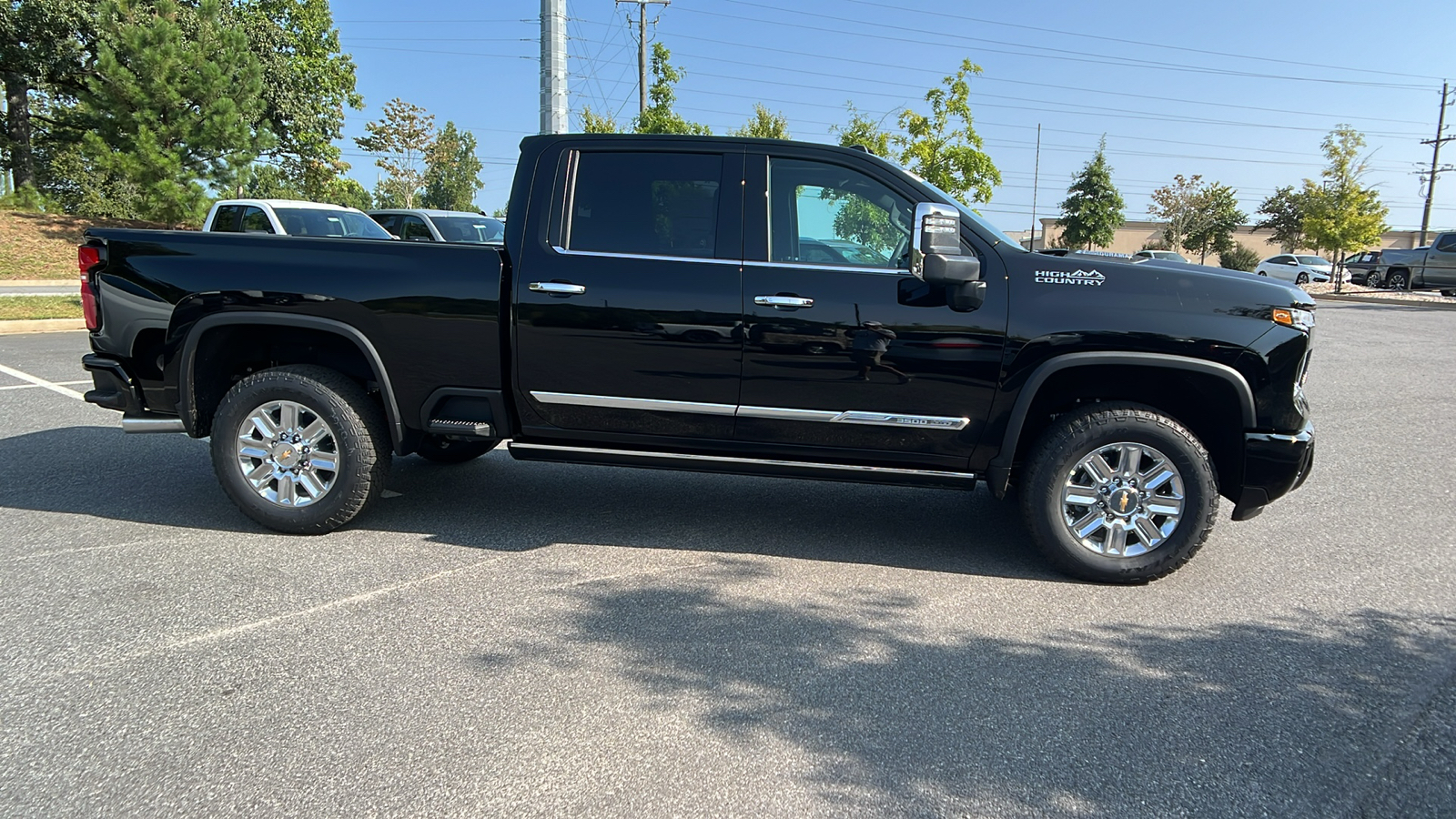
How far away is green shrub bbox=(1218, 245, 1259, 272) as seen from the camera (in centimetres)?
4912

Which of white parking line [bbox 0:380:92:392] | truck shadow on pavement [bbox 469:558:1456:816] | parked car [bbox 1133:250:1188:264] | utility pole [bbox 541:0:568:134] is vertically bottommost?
truck shadow on pavement [bbox 469:558:1456:816]

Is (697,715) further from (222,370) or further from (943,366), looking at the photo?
(222,370)

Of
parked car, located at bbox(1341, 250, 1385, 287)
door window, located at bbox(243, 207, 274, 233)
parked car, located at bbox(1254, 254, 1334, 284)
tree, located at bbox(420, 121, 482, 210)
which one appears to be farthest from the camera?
tree, located at bbox(420, 121, 482, 210)

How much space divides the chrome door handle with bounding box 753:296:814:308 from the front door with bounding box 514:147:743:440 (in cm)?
12

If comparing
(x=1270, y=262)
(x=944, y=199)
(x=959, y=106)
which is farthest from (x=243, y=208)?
(x=1270, y=262)

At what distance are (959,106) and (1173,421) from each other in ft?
70.9

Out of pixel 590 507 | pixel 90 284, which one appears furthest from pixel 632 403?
pixel 90 284

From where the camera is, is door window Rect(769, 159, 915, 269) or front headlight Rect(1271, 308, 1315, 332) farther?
door window Rect(769, 159, 915, 269)

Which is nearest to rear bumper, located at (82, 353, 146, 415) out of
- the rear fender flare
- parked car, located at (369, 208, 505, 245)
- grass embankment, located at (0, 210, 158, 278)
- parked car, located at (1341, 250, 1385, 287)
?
the rear fender flare

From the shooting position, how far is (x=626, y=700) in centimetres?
310

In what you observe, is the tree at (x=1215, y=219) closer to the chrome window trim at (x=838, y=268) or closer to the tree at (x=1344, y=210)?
the tree at (x=1344, y=210)

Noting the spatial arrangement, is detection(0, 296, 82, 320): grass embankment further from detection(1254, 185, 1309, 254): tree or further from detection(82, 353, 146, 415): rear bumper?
detection(1254, 185, 1309, 254): tree

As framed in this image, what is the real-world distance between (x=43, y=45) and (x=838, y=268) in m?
30.5

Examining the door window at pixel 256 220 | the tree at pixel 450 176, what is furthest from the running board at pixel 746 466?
the tree at pixel 450 176
